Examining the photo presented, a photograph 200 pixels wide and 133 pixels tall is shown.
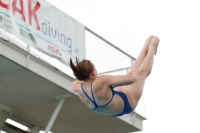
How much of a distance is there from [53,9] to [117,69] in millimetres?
2283

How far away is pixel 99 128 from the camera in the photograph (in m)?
17.2

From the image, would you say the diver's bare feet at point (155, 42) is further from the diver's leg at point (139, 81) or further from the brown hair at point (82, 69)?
the brown hair at point (82, 69)

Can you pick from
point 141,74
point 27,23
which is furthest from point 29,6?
point 141,74

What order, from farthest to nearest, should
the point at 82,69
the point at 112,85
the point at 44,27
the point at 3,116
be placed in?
the point at 3,116
the point at 44,27
the point at 82,69
the point at 112,85

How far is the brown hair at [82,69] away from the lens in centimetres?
788

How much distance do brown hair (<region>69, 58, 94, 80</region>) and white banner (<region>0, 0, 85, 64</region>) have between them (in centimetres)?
518

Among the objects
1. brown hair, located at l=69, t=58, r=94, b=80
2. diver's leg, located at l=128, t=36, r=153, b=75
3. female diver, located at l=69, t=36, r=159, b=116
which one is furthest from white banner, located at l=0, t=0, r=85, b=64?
brown hair, located at l=69, t=58, r=94, b=80

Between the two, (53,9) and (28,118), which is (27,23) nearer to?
(53,9)

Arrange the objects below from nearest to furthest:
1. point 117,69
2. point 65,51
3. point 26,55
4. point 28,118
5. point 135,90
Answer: point 135,90 → point 26,55 → point 65,51 → point 117,69 → point 28,118

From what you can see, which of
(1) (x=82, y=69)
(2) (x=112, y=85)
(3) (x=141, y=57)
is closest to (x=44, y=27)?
(3) (x=141, y=57)

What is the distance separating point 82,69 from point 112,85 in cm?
43

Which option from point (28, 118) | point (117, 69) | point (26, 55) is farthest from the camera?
point (28, 118)

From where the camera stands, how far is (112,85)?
25.6 feet

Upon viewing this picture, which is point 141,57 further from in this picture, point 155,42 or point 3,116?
point 3,116
